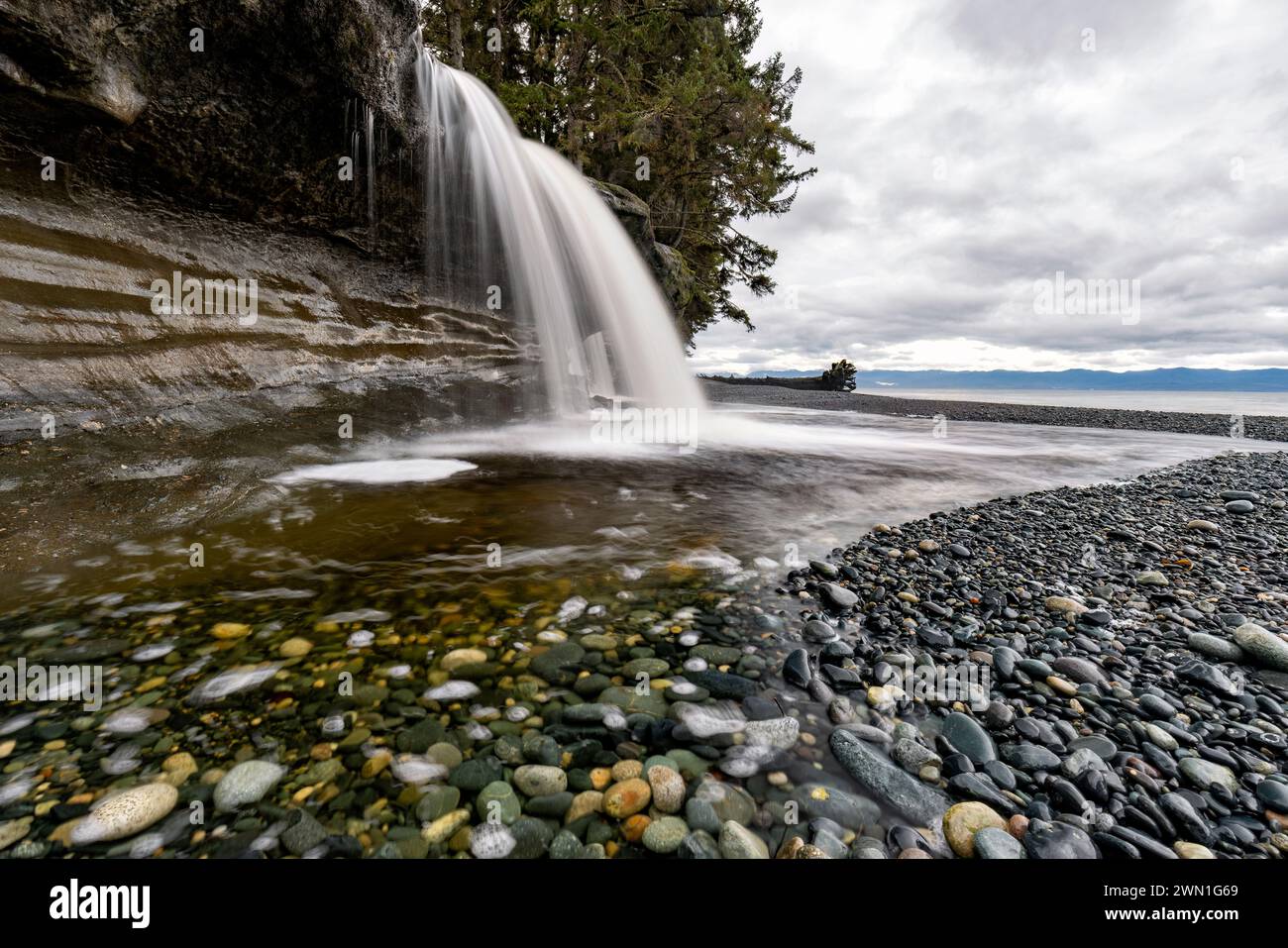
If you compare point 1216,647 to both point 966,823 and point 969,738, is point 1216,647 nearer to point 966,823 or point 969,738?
point 969,738

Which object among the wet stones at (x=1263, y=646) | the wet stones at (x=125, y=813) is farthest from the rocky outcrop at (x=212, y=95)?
the wet stones at (x=1263, y=646)

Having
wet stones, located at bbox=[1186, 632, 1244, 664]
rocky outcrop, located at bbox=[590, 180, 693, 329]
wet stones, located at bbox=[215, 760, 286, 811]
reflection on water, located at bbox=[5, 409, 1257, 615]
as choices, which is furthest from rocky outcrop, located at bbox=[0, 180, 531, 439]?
wet stones, located at bbox=[1186, 632, 1244, 664]

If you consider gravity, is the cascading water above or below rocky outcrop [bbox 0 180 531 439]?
above

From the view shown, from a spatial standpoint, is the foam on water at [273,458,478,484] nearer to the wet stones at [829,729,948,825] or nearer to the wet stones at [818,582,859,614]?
the wet stones at [818,582,859,614]

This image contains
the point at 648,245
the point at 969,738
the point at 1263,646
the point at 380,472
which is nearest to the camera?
the point at 969,738

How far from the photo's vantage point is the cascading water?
428 inches

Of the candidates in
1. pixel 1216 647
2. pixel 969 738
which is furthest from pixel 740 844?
pixel 1216 647

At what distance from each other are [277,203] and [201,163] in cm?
110

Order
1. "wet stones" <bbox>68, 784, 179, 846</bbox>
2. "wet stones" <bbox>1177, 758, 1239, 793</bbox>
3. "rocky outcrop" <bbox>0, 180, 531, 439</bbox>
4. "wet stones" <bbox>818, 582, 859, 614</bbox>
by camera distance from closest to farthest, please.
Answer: "wet stones" <bbox>68, 784, 179, 846</bbox>, "wet stones" <bbox>1177, 758, 1239, 793</bbox>, "wet stones" <bbox>818, 582, 859, 614</bbox>, "rocky outcrop" <bbox>0, 180, 531, 439</bbox>

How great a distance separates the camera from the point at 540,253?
13109mm

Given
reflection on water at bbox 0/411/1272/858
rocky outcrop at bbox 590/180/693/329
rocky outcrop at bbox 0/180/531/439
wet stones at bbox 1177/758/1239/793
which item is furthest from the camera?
rocky outcrop at bbox 590/180/693/329

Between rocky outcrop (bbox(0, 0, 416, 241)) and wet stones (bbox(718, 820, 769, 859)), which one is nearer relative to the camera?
wet stones (bbox(718, 820, 769, 859))
